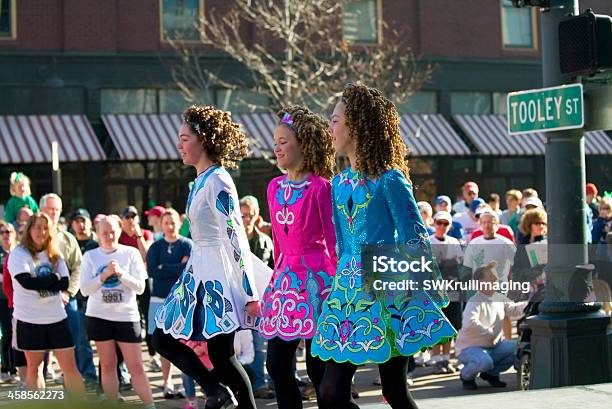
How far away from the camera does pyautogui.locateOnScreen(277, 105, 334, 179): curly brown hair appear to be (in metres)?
6.51

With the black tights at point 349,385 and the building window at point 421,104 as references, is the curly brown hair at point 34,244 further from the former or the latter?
the building window at point 421,104

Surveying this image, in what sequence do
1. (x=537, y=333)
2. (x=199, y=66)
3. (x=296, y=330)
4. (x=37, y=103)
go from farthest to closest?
(x=199, y=66)
(x=37, y=103)
(x=537, y=333)
(x=296, y=330)

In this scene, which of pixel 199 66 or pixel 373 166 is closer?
pixel 373 166

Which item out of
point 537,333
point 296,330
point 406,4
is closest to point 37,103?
point 406,4

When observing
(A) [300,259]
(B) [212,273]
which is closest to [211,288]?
(B) [212,273]

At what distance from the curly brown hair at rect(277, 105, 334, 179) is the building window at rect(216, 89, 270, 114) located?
866 inches

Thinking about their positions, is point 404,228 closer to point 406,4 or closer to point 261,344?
point 261,344

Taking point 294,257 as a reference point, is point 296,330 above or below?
below

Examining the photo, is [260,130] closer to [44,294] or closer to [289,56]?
[289,56]

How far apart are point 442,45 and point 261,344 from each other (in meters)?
20.9

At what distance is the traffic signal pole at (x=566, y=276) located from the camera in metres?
8.54

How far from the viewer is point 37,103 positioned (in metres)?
26.4

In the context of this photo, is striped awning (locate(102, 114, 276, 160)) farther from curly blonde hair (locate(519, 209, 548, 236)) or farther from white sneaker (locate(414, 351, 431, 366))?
curly blonde hair (locate(519, 209, 548, 236))

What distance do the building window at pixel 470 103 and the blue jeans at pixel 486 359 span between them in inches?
797
